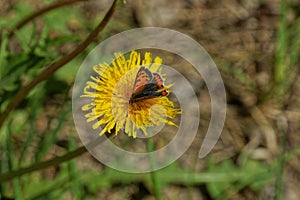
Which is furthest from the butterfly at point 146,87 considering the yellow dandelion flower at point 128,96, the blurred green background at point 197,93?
the blurred green background at point 197,93

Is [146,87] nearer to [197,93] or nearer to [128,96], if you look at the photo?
[128,96]

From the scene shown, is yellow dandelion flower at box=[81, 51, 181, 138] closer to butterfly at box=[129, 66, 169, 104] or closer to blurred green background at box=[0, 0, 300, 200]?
butterfly at box=[129, 66, 169, 104]

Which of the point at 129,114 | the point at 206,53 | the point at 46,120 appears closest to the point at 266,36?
the point at 206,53

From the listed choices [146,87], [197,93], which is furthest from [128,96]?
[197,93]

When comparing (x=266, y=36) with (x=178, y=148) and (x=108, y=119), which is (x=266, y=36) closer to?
(x=178, y=148)

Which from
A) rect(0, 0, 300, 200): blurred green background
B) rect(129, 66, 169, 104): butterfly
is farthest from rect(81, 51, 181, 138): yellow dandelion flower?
rect(0, 0, 300, 200): blurred green background

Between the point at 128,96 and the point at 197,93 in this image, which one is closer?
the point at 128,96
